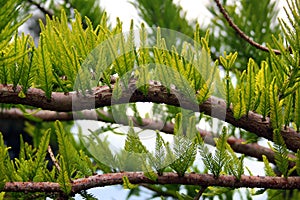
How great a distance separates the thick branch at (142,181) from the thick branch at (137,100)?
44 mm

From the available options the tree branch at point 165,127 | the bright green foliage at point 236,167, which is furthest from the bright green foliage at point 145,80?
the tree branch at point 165,127

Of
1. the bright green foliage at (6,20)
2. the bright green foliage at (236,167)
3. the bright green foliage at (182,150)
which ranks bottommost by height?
the bright green foliage at (236,167)

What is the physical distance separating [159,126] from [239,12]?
1.21ft

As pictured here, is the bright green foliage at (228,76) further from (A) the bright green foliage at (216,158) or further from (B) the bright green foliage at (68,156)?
(B) the bright green foliage at (68,156)

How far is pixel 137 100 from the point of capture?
509 millimetres

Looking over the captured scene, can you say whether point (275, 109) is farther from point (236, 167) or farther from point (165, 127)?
point (165, 127)

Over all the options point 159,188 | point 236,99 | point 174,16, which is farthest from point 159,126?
point 236,99

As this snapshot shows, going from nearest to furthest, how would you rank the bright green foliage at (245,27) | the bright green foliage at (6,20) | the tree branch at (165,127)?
the bright green foliage at (6,20), the tree branch at (165,127), the bright green foliage at (245,27)

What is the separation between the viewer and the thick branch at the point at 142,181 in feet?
1.66

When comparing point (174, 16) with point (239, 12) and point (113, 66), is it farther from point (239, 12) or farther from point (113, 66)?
point (113, 66)

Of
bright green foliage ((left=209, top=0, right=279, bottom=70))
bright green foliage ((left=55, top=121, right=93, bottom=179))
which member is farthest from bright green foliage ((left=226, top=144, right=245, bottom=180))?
bright green foliage ((left=209, top=0, right=279, bottom=70))

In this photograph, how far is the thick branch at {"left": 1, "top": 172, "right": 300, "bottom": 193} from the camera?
1.66 ft

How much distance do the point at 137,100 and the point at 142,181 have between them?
2.9 inches

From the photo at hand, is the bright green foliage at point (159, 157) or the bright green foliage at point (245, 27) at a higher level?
the bright green foliage at point (245, 27)
